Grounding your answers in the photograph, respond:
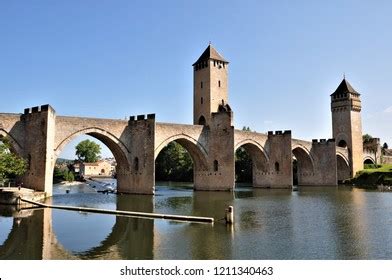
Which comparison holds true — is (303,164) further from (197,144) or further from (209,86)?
(197,144)

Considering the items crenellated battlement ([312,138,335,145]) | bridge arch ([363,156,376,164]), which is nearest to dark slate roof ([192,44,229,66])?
crenellated battlement ([312,138,335,145])

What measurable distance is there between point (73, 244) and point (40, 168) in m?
15.3

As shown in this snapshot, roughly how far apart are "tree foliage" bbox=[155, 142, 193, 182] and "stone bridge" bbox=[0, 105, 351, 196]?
78.9 feet

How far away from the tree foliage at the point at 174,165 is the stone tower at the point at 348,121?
80.1 ft

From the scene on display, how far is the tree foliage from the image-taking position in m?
70.1

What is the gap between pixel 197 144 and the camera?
Result: 38031 millimetres

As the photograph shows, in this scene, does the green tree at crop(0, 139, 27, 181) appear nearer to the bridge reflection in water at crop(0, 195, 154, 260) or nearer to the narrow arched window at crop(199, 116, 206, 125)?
the bridge reflection in water at crop(0, 195, 154, 260)

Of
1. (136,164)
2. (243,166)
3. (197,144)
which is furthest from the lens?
(243,166)

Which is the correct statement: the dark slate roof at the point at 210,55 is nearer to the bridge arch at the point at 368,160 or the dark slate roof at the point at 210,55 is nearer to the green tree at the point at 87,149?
the bridge arch at the point at 368,160

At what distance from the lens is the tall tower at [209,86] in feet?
137

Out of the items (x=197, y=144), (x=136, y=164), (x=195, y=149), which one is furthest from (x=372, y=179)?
(x=136, y=164)

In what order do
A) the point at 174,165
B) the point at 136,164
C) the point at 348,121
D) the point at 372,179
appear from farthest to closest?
the point at 174,165 < the point at 348,121 < the point at 372,179 < the point at 136,164

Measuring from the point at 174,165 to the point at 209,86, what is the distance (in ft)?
105

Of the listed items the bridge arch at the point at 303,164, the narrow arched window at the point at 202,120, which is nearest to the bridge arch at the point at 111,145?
the narrow arched window at the point at 202,120
